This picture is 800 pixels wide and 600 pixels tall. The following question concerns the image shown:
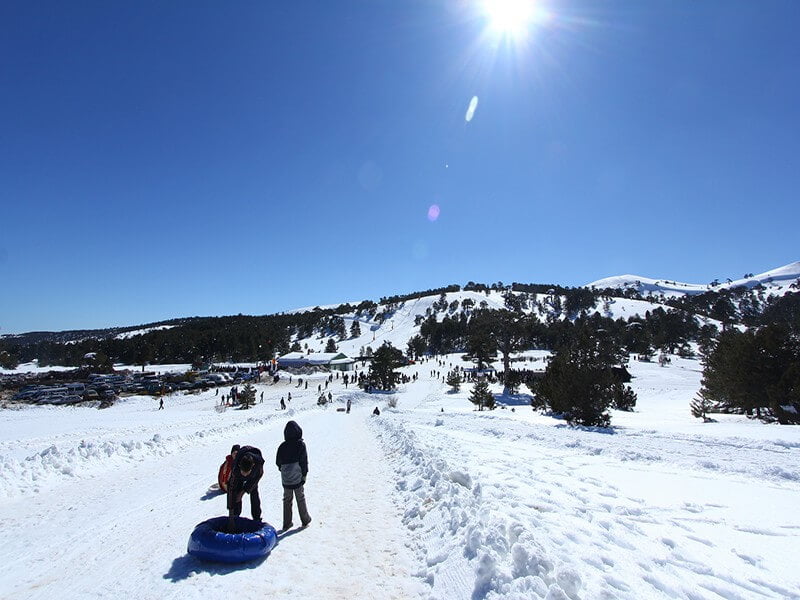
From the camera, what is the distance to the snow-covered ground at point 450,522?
4605 millimetres

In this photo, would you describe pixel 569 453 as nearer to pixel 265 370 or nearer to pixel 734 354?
pixel 734 354

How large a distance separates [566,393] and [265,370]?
83426mm

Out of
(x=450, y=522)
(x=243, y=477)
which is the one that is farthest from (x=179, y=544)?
(x=450, y=522)

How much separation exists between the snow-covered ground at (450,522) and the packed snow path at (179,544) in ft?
0.12

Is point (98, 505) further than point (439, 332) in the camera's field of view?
No

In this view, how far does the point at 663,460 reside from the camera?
10.8 m

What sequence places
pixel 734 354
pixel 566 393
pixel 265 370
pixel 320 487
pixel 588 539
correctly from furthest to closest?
1. pixel 265 370
2. pixel 734 354
3. pixel 566 393
4. pixel 320 487
5. pixel 588 539

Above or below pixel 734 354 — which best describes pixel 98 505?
below

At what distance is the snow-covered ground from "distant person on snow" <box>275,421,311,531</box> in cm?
42

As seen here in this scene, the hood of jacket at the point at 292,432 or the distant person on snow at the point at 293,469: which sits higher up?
the hood of jacket at the point at 292,432

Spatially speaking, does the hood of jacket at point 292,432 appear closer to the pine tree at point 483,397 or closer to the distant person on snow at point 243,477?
the distant person on snow at point 243,477

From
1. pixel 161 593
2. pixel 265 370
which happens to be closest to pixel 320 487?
pixel 161 593

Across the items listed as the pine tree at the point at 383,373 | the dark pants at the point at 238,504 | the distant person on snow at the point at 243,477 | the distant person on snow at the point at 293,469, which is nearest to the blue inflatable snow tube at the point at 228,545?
the dark pants at the point at 238,504

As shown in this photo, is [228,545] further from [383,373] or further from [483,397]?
[383,373]
